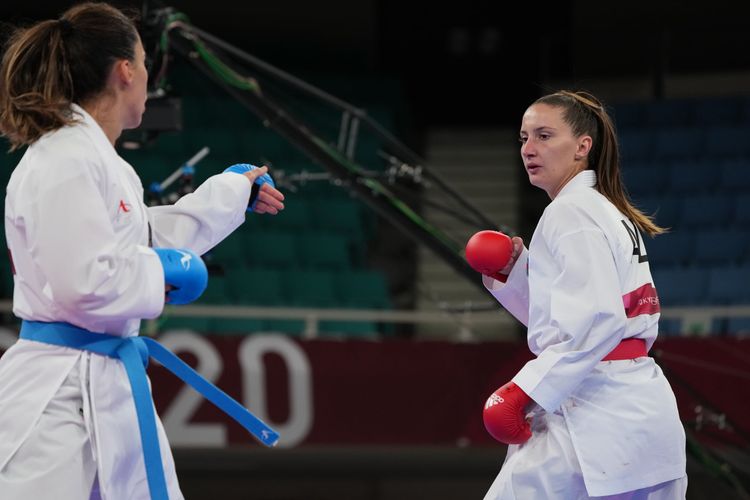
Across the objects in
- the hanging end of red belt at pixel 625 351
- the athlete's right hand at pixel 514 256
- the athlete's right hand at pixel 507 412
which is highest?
the athlete's right hand at pixel 514 256

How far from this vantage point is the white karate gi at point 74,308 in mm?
1994

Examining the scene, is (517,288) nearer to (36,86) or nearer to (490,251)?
(490,251)

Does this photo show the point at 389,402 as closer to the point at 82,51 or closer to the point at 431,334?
the point at 431,334

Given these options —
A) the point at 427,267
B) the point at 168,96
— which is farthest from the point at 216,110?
the point at 168,96

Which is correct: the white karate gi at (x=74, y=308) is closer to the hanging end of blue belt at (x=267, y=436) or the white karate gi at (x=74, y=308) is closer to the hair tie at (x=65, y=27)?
the hair tie at (x=65, y=27)

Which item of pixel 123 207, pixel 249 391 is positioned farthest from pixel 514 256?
pixel 249 391

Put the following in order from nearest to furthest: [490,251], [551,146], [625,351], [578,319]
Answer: [578,319], [625,351], [551,146], [490,251]

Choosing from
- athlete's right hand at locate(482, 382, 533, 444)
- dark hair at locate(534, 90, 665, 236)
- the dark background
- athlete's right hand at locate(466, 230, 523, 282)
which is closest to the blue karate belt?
athlete's right hand at locate(482, 382, 533, 444)

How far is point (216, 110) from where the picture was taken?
873 cm

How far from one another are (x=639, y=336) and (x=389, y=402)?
127 inches

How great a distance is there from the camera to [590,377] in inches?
97.8

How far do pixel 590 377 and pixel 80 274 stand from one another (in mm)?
1192

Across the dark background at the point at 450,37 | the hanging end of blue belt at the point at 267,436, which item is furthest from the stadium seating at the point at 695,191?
the hanging end of blue belt at the point at 267,436

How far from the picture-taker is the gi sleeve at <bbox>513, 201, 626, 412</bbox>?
239cm
